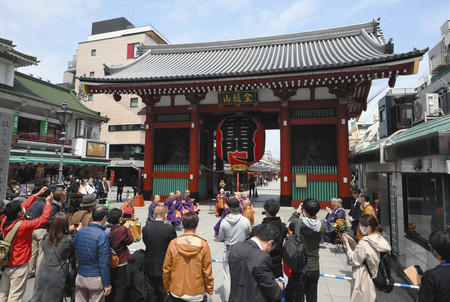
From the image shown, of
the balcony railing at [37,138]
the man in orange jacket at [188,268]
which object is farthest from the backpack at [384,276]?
the balcony railing at [37,138]

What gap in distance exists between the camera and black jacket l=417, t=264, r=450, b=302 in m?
2.31

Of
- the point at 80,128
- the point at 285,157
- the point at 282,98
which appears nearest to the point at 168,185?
the point at 285,157

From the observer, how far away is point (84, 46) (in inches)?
1544

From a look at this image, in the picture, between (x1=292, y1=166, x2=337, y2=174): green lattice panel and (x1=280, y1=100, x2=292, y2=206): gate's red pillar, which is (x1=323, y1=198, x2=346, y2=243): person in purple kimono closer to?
(x1=280, y1=100, x2=292, y2=206): gate's red pillar

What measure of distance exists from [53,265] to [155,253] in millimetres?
1465

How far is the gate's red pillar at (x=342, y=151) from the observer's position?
1252 cm

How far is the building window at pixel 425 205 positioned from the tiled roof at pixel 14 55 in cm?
2332

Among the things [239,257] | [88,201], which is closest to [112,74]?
[88,201]

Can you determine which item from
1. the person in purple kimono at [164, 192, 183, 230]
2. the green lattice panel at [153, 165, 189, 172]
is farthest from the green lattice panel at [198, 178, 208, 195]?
the person in purple kimono at [164, 192, 183, 230]

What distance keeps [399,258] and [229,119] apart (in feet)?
35.6

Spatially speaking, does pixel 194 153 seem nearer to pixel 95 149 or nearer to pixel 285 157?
pixel 285 157

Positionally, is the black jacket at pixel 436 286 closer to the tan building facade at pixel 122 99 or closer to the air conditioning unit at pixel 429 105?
the air conditioning unit at pixel 429 105

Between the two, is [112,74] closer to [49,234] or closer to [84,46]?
[49,234]

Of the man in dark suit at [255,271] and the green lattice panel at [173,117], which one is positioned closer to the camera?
the man in dark suit at [255,271]
